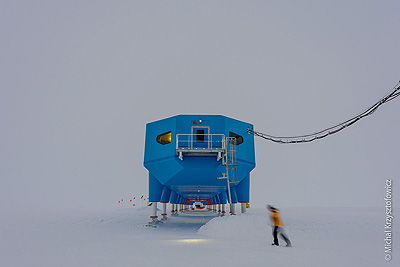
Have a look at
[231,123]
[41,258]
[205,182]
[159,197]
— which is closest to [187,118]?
[231,123]

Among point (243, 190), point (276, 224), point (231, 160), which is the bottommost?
point (276, 224)

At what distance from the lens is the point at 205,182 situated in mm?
18828

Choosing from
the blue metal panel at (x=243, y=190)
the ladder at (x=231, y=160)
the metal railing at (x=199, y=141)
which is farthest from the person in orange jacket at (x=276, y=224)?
the blue metal panel at (x=243, y=190)

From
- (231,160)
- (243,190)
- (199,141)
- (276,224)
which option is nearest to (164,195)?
(243,190)

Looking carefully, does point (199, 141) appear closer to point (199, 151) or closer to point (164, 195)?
point (199, 151)

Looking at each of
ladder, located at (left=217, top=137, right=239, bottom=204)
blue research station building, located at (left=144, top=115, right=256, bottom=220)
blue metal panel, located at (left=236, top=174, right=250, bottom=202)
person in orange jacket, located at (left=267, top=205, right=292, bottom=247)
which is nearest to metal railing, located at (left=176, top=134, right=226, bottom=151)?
blue research station building, located at (left=144, top=115, right=256, bottom=220)

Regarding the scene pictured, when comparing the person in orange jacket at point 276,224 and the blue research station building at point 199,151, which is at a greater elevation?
the blue research station building at point 199,151

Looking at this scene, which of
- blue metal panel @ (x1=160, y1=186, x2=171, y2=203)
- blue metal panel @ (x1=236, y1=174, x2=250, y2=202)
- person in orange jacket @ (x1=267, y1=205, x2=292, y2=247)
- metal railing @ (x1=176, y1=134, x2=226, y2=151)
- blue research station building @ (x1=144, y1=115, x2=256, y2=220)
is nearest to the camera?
person in orange jacket @ (x1=267, y1=205, x2=292, y2=247)

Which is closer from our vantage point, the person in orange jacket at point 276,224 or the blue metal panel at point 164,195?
the person in orange jacket at point 276,224

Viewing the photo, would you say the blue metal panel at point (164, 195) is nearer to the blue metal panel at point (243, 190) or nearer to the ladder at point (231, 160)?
the blue metal panel at point (243, 190)

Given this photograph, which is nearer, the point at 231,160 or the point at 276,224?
the point at 276,224

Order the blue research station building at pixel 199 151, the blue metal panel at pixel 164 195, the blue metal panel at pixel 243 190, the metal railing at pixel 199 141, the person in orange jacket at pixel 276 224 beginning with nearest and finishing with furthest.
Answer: the person in orange jacket at pixel 276 224, the blue research station building at pixel 199 151, the metal railing at pixel 199 141, the blue metal panel at pixel 243 190, the blue metal panel at pixel 164 195

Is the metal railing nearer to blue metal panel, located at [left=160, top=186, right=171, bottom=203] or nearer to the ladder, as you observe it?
the ladder

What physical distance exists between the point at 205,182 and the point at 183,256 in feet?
36.9
